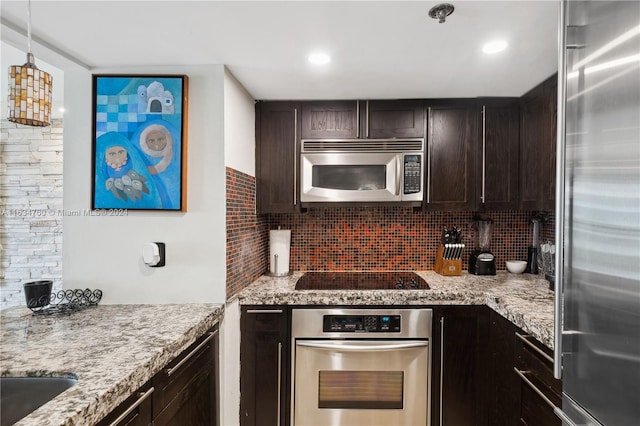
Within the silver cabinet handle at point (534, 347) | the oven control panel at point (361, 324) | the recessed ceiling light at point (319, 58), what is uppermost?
the recessed ceiling light at point (319, 58)

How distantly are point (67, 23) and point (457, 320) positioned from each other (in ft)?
8.21

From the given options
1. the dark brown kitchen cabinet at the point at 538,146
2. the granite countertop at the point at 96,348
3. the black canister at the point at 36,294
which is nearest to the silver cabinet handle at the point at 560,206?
the dark brown kitchen cabinet at the point at 538,146

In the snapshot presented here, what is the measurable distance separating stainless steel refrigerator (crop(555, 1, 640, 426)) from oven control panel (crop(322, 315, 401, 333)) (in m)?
1.06

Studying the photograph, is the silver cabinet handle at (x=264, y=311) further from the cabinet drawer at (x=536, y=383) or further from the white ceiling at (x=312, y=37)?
the white ceiling at (x=312, y=37)

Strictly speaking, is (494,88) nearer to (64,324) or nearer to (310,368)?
(310,368)

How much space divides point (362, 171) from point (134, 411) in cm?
186

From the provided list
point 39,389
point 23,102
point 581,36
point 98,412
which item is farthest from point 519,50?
point 39,389

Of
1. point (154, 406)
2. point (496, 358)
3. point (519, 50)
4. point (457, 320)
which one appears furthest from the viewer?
point (457, 320)

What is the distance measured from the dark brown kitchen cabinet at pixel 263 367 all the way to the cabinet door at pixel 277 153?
2.60 feet

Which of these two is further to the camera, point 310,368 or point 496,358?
point 310,368

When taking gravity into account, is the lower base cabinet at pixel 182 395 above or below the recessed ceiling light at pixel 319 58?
below

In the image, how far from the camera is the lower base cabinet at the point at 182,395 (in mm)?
1146

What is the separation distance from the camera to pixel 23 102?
3.57 feet

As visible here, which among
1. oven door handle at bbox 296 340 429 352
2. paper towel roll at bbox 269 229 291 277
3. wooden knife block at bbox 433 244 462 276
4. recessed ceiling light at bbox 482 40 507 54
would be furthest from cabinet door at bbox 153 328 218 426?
recessed ceiling light at bbox 482 40 507 54
